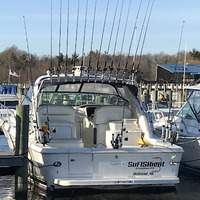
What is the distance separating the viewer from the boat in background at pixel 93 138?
1172 cm

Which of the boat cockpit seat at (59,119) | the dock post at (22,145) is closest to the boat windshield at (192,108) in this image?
the boat cockpit seat at (59,119)

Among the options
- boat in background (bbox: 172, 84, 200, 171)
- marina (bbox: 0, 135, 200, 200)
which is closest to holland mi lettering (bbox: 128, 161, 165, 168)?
marina (bbox: 0, 135, 200, 200)

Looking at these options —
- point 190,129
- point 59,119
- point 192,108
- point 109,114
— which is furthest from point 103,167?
point 192,108

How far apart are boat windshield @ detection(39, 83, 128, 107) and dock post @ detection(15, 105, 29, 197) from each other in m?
2.41

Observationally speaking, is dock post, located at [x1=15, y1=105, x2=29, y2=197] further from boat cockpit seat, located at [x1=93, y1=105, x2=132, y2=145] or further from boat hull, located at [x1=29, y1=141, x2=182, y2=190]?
boat cockpit seat, located at [x1=93, y1=105, x2=132, y2=145]

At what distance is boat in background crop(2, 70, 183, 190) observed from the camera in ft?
38.4

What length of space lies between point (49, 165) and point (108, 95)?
4082mm

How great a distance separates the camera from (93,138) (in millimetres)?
14211

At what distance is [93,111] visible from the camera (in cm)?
1476

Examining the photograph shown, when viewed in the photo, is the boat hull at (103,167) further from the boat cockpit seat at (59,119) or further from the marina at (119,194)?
the boat cockpit seat at (59,119)

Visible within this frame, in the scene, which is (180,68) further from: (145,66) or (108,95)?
(108,95)

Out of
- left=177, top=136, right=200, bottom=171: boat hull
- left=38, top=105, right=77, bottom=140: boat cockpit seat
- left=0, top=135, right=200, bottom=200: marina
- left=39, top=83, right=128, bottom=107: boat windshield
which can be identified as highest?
left=39, top=83, right=128, bottom=107: boat windshield

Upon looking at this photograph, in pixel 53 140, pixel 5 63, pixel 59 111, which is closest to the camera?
pixel 53 140

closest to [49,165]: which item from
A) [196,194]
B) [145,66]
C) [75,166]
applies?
[75,166]
